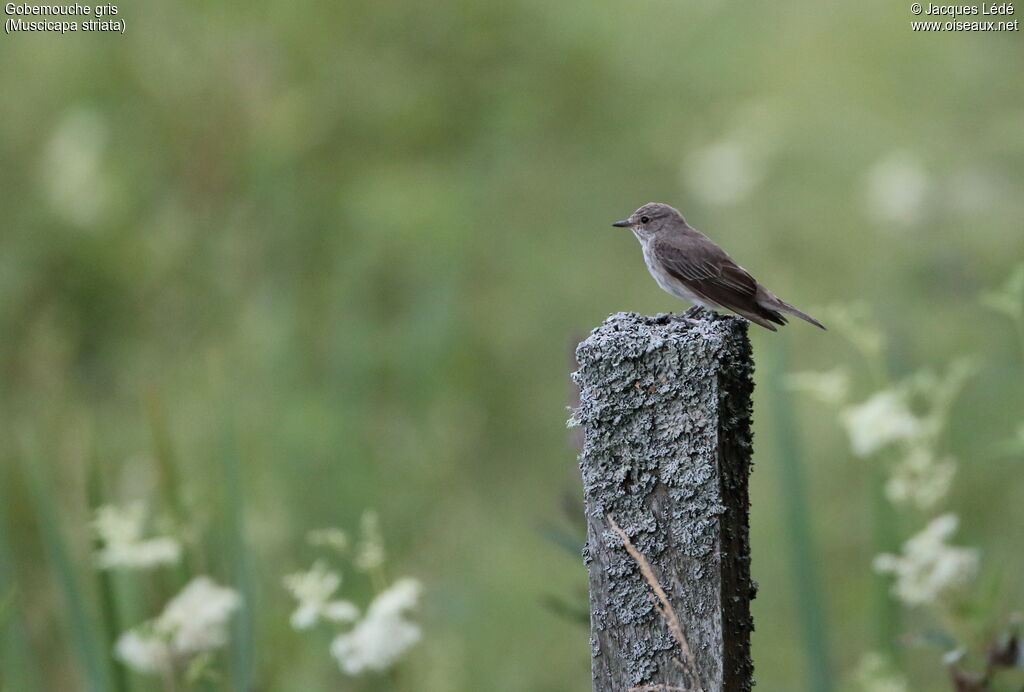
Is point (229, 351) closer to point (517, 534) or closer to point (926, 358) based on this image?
point (517, 534)

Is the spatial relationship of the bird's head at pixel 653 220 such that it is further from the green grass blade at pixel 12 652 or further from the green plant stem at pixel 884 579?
the green grass blade at pixel 12 652

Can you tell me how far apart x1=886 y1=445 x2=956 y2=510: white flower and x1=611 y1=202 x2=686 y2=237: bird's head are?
777 mm

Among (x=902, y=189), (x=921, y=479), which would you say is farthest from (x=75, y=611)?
(x=902, y=189)

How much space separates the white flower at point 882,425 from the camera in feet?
8.11

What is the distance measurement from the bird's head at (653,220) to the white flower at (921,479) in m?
0.78

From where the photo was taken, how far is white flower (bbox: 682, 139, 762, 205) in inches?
245

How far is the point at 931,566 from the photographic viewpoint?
96.0 inches

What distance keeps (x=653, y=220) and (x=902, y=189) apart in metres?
2.70

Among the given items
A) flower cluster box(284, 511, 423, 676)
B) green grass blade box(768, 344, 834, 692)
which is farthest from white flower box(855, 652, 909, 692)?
flower cluster box(284, 511, 423, 676)

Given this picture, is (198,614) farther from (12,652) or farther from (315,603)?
(12,652)

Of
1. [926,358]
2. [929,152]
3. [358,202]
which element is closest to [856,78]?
[929,152]

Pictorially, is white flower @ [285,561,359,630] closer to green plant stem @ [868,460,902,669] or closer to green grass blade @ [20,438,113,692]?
green grass blade @ [20,438,113,692]

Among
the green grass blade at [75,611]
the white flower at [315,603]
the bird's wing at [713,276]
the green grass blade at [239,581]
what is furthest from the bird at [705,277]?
the green grass blade at [75,611]

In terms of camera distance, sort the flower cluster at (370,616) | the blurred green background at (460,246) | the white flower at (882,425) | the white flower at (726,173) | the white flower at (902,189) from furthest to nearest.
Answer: the white flower at (726,173) < the blurred green background at (460,246) < the white flower at (902,189) < the white flower at (882,425) < the flower cluster at (370,616)
